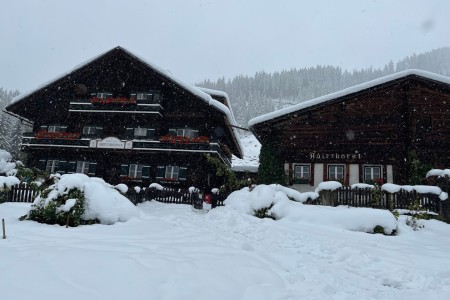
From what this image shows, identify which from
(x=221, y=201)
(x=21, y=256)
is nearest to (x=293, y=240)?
(x=21, y=256)

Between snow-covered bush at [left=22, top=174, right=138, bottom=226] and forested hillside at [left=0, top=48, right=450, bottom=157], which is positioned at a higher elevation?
forested hillside at [left=0, top=48, right=450, bottom=157]

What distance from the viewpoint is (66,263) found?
13.6 feet

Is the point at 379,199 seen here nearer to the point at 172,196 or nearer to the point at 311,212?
the point at 311,212

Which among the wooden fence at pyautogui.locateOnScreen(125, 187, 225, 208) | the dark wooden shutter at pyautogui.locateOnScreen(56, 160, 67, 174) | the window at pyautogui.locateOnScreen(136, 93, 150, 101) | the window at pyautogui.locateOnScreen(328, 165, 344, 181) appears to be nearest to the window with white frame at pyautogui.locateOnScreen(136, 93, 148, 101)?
the window at pyautogui.locateOnScreen(136, 93, 150, 101)

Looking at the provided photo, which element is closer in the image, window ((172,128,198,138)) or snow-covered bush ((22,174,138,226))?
snow-covered bush ((22,174,138,226))

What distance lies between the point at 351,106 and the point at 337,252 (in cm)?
1400

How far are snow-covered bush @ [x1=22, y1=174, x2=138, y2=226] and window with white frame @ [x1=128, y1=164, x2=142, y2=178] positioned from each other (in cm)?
1742

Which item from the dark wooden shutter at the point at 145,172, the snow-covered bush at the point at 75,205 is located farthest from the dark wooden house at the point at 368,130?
the snow-covered bush at the point at 75,205

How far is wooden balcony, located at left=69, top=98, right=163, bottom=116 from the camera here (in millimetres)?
25328

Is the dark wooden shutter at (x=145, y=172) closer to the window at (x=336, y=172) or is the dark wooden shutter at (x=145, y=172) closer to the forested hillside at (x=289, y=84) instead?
the window at (x=336, y=172)

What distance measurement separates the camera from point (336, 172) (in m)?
18.7

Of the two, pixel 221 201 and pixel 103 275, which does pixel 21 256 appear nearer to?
pixel 103 275

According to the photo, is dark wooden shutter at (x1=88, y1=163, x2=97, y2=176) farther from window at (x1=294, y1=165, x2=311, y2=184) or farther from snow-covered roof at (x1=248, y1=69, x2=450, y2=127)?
window at (x1=294, y1=165, x2=311, y2=184)

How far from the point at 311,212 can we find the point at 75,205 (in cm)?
700
